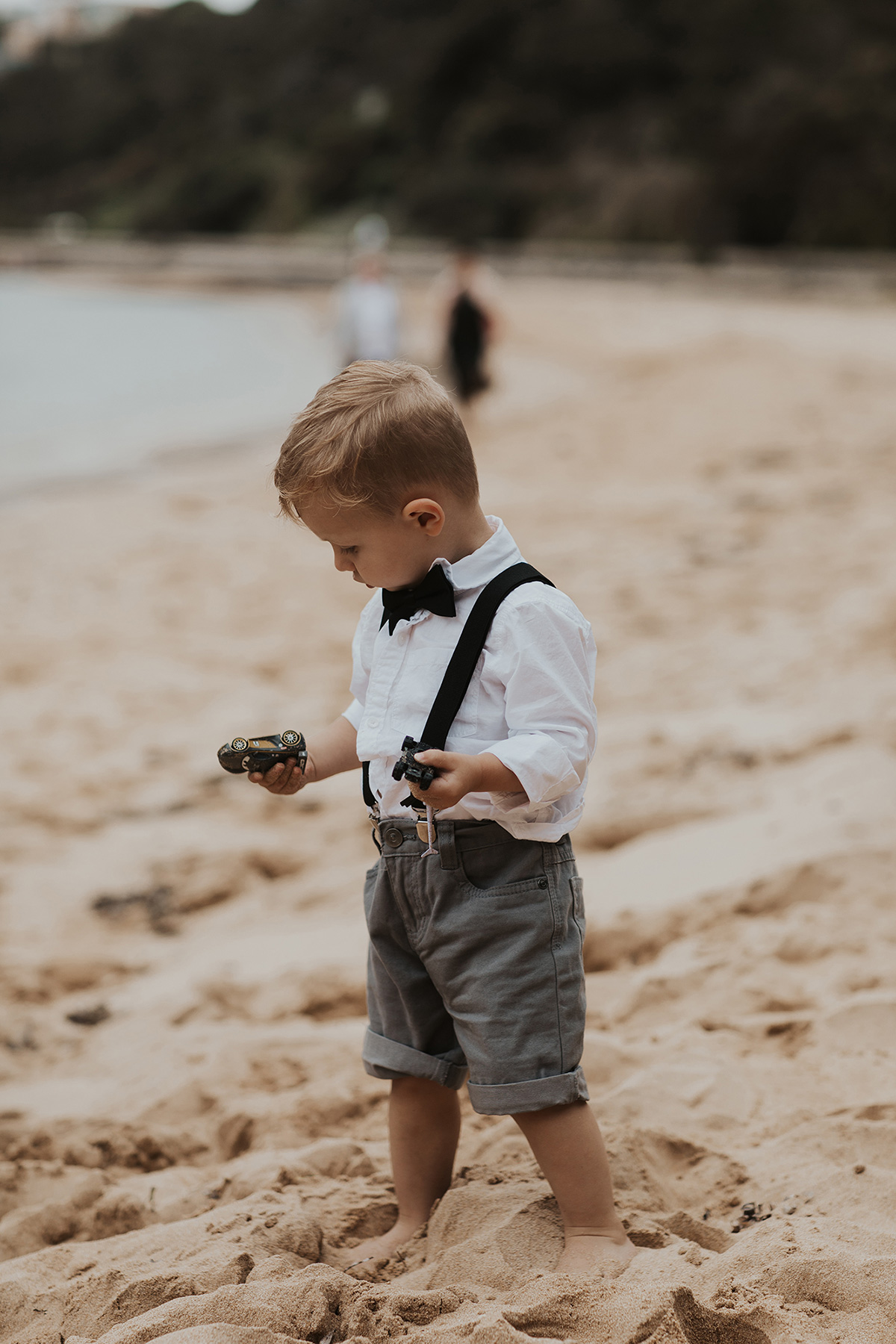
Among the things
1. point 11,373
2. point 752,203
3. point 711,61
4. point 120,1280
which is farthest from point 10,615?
point 711,61

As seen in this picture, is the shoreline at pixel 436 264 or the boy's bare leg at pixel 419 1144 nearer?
the boy's bare leg at pixel 419 1144

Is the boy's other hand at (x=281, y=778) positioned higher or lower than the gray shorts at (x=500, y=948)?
higher

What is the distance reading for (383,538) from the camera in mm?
1612

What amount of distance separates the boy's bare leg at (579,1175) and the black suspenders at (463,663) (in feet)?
1.82

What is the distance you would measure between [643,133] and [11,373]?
95.6 ft

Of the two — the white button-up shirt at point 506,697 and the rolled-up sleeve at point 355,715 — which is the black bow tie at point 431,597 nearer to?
the white button-up shirt at point 506,697

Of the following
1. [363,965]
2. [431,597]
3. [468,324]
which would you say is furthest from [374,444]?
[468,324]

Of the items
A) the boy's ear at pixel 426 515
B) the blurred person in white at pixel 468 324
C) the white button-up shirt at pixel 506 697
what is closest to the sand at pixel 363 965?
the white button-up shirt at pixel 506 697

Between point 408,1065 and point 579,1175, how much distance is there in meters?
0.29

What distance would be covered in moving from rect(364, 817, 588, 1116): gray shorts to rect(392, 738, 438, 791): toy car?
19cm

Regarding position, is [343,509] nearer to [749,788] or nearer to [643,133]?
[749,788]

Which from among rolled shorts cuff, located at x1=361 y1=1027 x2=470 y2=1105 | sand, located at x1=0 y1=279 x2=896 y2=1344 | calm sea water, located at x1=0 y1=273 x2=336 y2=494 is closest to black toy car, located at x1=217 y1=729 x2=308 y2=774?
rolled shorts cuff, located at x1=361 y1=1027 x2=470 y2=1105

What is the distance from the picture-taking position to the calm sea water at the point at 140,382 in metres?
12.6

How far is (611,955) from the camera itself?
9.02 feet
